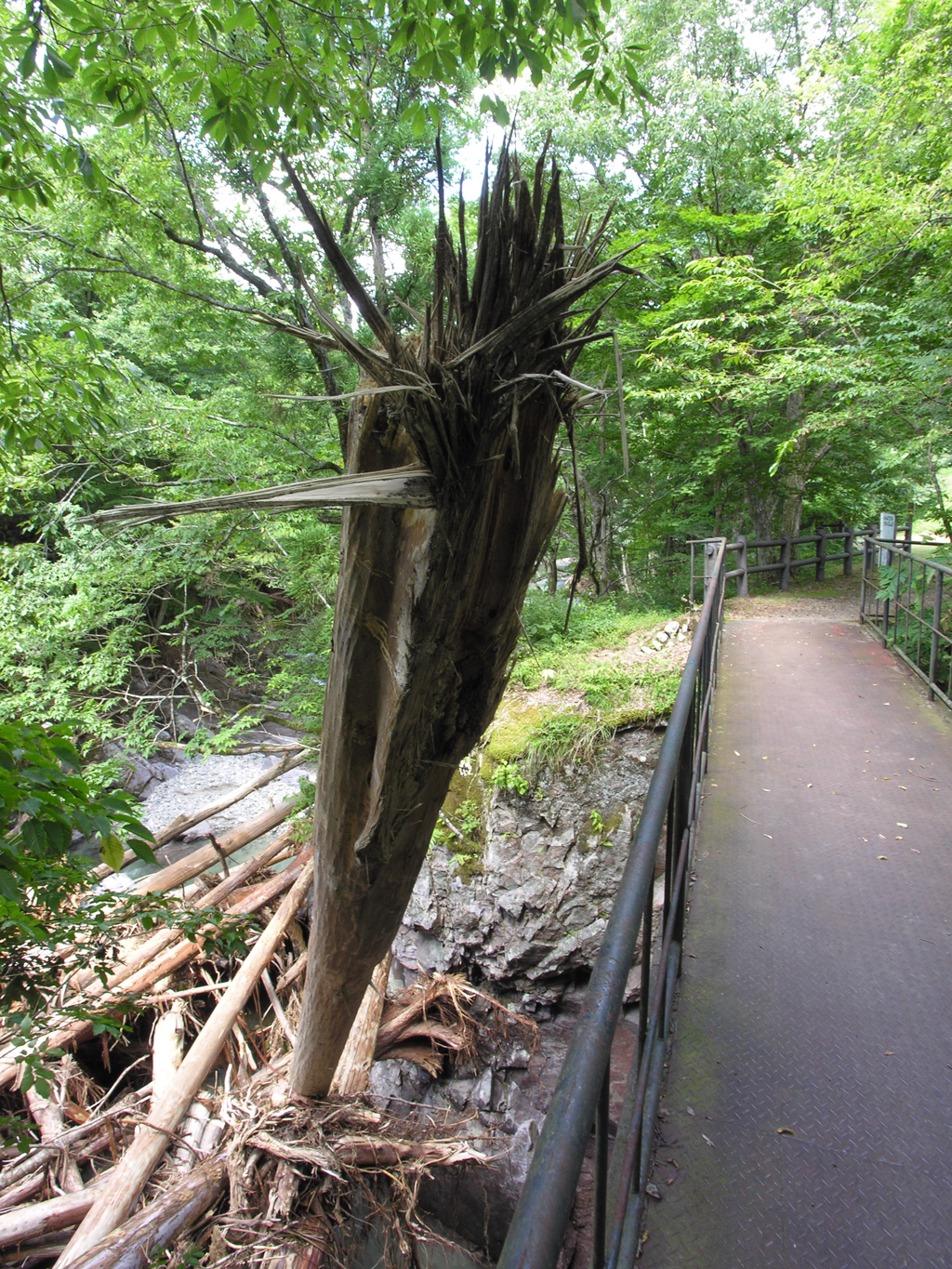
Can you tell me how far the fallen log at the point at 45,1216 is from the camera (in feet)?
9.45

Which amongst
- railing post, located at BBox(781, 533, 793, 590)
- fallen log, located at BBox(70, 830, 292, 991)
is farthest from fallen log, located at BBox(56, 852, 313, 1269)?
railing post, located at BBox(781, 533, 793, 590)

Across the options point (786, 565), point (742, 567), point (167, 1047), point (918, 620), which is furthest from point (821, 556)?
point (167, 1047)

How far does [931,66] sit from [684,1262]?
921 cm

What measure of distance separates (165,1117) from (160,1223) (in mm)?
583

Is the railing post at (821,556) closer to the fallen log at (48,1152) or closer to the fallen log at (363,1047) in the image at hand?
the fallen log at (363,1047)

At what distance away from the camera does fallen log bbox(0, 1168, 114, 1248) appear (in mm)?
2879

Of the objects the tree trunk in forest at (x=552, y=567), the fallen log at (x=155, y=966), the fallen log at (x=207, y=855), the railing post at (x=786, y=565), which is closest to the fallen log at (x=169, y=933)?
the fallen log at (x=155, y=966)

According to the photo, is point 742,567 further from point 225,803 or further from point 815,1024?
point 815,1024

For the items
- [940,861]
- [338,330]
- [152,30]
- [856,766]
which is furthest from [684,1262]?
[152,30]

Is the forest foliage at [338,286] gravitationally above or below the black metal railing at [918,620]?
above

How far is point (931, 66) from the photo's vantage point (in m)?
5.99

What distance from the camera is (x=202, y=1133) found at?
3.30 meters

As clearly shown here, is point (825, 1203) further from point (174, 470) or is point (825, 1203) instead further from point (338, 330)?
point (174, 470)

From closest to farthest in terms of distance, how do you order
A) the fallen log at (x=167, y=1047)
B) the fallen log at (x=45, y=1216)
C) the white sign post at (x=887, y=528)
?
the fallen log at (x=45, y=1216)
the fallen log at (x=167, y=1047)
the white sign post at (x=887, y=528)
